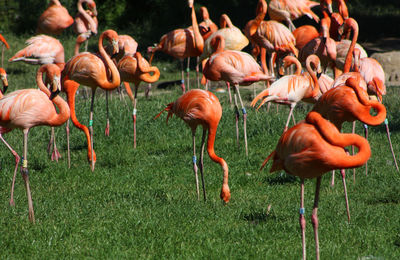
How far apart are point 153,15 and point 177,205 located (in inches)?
497

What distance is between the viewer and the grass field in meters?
4.07

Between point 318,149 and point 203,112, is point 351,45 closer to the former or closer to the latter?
point 203,112

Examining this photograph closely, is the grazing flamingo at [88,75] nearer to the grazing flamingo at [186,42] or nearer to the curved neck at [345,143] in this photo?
the grazing flamingo at [186,42]

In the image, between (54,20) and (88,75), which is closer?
(88,75)

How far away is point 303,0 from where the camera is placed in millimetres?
10508

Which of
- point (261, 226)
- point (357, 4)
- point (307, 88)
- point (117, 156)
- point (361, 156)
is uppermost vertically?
point (361, 156)

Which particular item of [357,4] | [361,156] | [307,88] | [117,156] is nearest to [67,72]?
[117,156]

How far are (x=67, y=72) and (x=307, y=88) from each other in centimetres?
271

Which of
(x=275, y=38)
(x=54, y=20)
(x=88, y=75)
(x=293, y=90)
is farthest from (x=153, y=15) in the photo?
(x=293, y=90)

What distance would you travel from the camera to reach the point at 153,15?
55.5 ft

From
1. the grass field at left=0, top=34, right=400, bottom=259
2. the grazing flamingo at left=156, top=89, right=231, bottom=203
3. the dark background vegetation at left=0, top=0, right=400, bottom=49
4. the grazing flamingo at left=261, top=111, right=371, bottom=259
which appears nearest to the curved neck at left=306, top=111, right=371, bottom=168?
the grazing flamingo at left=261, top=111, right=371, bottom=259

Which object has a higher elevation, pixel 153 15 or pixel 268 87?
pixel 268 87

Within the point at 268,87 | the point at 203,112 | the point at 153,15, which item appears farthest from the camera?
the point at 153,15

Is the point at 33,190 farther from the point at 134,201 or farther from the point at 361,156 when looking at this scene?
the point at 361,156
